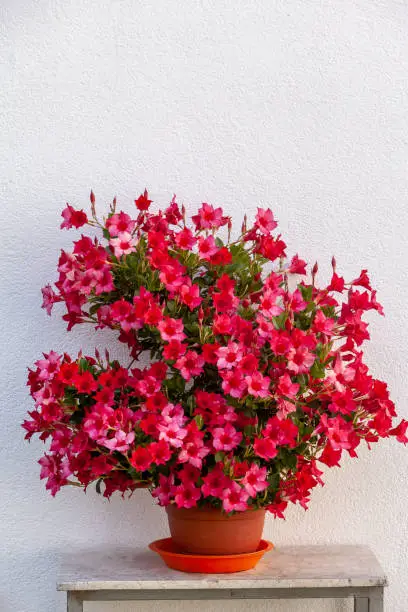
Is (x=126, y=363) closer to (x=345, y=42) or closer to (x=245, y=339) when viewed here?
(x=245, y=339)

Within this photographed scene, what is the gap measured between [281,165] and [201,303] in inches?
20.1

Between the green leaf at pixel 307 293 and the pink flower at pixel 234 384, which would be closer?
the pink flower at pixel 234 384

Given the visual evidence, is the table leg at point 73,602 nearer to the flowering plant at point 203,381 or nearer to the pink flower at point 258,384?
the flowering plant at point 203,381

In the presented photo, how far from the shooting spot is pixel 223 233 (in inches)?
90.4

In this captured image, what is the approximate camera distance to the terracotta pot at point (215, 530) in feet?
6.43

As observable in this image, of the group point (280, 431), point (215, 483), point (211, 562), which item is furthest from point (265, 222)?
point (211, 562)

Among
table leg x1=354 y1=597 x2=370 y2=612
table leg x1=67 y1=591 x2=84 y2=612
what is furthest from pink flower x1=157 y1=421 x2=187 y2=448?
table leg x1=354 y1=597 x2=370 y2=612

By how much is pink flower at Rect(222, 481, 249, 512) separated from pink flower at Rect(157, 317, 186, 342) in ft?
1.05

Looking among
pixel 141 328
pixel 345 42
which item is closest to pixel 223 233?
pixel 141 328

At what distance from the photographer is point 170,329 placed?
1874 mm

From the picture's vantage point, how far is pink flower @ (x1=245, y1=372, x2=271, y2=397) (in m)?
1.84

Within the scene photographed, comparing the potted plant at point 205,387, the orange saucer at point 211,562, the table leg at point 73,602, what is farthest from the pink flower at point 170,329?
the table leg at point 73,602

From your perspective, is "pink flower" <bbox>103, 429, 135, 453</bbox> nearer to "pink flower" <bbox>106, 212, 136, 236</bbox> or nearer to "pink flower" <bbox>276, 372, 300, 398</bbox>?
"pink flower" <bbox>276, 372, 300, 398</bbox>

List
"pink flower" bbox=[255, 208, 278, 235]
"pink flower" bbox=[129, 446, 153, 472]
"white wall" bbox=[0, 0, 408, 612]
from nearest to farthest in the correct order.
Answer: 1. "pink flower" bbox=[129, 446, 153, 472]
2. "pink flower" bbox=[255, 208, 278, 235]
3. "white wall" bbox=[0, 0, 408, 612]
